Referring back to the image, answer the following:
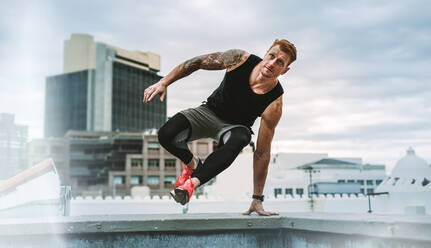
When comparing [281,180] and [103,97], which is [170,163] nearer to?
[103,97]

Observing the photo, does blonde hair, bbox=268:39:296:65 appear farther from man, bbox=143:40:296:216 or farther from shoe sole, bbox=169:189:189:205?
shoe sole, bbox=169:189:189:205

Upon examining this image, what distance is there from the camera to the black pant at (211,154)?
3.96 m

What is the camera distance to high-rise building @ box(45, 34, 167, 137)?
12912cm

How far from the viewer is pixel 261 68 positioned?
14.3 ft

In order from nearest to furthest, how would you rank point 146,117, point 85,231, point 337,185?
point 85,231, point 337,185, point 146,117

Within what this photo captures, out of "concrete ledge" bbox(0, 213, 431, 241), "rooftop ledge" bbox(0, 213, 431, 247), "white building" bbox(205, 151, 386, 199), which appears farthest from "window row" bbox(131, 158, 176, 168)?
"rooftop ledge" bbox(0, 213, 431, 247)

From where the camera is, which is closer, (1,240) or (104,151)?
(1,240)

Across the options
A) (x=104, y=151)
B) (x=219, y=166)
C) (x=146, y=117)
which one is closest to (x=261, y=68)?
(x=219, y=166)

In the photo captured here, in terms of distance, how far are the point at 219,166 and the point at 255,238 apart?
1237 millimetres

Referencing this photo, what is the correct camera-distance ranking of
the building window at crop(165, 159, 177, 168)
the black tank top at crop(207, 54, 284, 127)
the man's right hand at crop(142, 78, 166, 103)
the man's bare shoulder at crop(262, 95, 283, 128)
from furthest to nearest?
the building window at crop(165, 159, 177, 168)
the man's bare shoulder at crop(262, 95, 283, 128)
the black tank top at crop(207, 54, 284, 127)
the man's right hand at crop(142, 78, 166, 103)

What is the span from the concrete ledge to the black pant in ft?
2.18

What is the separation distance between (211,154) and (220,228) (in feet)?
3.32

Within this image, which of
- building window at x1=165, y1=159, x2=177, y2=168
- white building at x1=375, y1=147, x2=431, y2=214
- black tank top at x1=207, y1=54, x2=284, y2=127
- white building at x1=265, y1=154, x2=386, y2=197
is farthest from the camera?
building window at x1=165, y1=159, x2=177, y2=168

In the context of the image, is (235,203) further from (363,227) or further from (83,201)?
(363,227)
